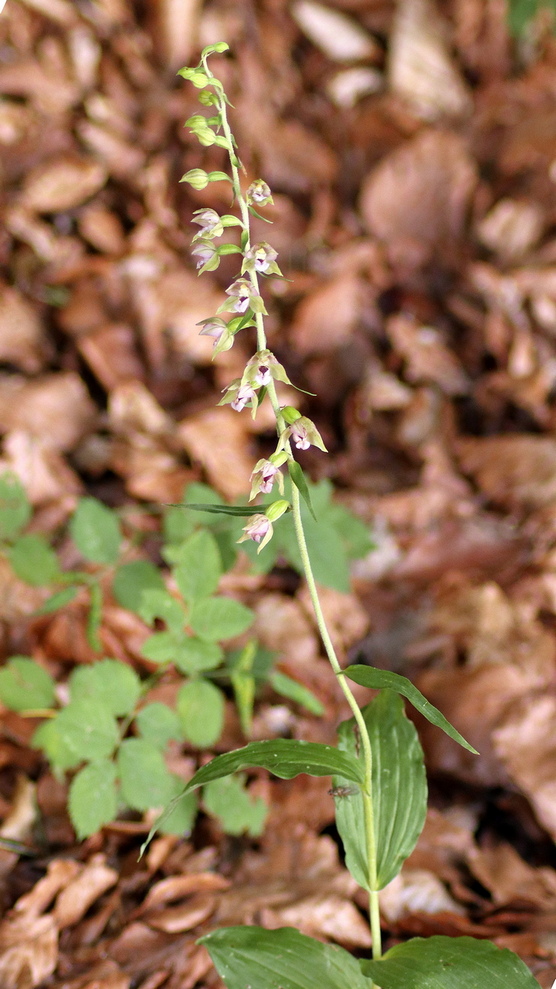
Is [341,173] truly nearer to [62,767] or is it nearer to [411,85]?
[411,85]

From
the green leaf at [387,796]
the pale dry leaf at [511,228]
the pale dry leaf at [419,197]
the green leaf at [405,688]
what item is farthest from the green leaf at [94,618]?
the pale dry leaf at [511,228]

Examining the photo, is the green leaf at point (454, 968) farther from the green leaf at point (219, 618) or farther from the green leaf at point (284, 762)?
the green leaf at point (219, 618)

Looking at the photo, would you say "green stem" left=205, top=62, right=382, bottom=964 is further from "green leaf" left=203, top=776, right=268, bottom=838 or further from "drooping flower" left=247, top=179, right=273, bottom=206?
"green leaf" left=203, top=776, right=268, bottom=838

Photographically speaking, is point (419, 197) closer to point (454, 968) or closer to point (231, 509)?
point (231, 509)

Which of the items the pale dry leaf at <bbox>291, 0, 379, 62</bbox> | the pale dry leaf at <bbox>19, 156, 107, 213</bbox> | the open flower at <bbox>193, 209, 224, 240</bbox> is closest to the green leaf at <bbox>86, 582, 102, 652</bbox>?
the open flower at <bbox>193, 209, 224, 240</bbox>

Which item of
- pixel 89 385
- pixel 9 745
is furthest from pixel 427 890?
pixel 89 385

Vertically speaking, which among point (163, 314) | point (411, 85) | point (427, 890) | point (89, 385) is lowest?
point (427, 890)

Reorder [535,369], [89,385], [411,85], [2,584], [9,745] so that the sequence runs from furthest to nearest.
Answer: [411,85], [535,369], [89,385], [2,584], [9,745]
